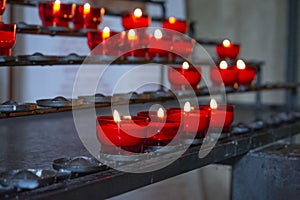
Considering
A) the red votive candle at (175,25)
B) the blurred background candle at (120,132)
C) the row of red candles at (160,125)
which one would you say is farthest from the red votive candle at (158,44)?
the blurred background candle at (120,132)

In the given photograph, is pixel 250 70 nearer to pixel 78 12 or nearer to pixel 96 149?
pixel 78 12

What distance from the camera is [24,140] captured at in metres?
1.46

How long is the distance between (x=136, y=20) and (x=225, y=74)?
34 centimetres

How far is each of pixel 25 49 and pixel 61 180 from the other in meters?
1.29

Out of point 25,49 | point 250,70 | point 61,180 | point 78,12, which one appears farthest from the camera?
point 25,49

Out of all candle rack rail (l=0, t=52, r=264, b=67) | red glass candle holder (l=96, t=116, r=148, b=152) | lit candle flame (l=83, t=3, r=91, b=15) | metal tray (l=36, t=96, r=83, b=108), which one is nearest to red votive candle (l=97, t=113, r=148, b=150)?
red glass candle holder (l=96, t=116, r=148, b=152)

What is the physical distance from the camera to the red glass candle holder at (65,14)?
1.49 m

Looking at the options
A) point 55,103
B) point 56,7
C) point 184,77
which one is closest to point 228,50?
point 184,77

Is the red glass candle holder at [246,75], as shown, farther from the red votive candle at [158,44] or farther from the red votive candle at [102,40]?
the red votive candle at [102,40]

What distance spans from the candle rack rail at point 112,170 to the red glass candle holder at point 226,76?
7.3 inches

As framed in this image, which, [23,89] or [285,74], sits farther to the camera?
[285,74]

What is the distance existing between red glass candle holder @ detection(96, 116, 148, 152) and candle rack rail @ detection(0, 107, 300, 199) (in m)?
0.05

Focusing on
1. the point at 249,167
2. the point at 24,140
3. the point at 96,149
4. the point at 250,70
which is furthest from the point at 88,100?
the point at 250,70

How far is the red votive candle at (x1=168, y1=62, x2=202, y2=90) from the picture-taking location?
1.61m
